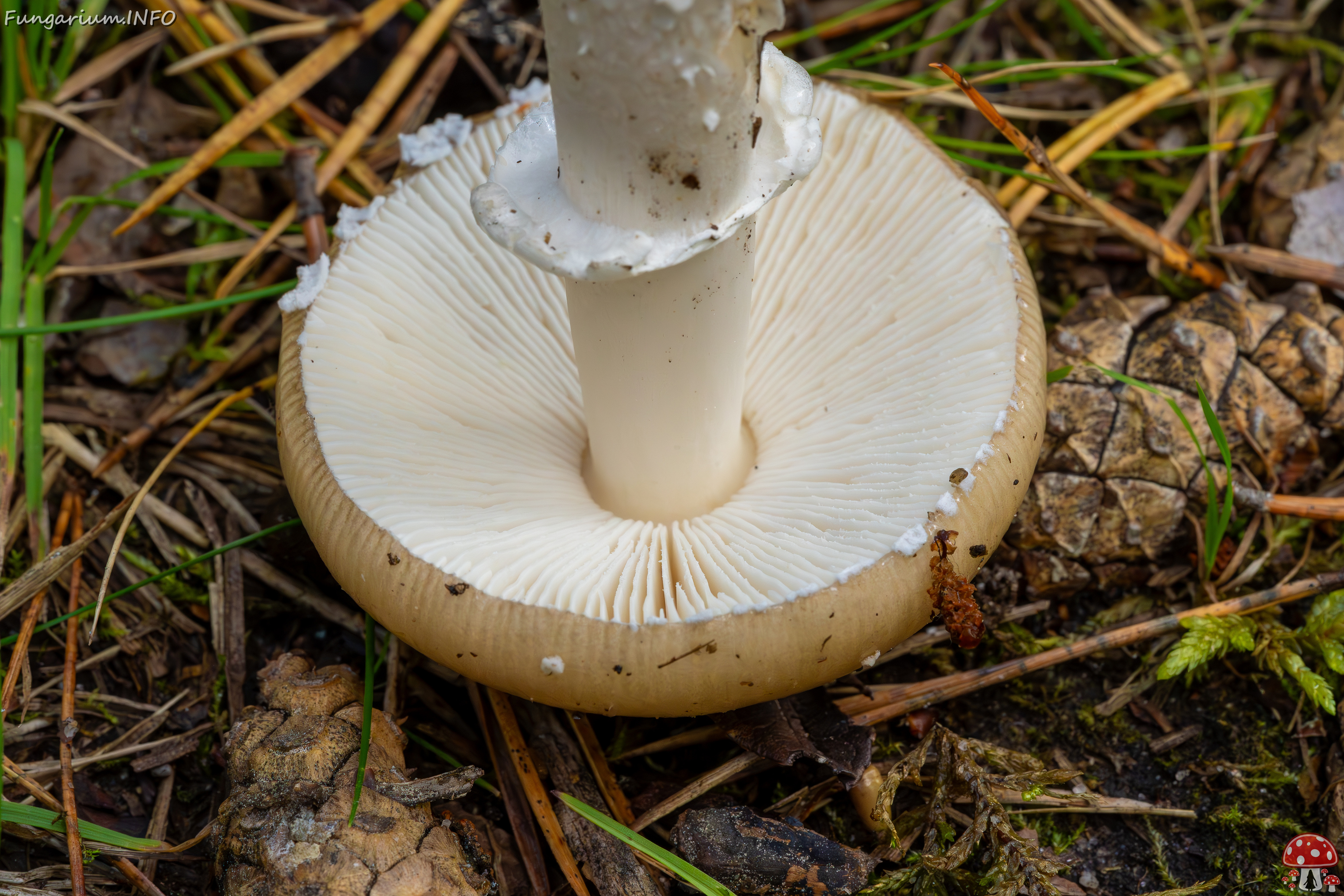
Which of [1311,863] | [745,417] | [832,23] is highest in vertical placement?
[832,23]

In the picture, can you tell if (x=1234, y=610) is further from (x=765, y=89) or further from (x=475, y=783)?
(x=475, y=783)

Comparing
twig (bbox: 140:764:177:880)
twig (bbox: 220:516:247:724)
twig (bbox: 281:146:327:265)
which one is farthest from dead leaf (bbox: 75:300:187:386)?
twig (bbox: 140:764:177:880)

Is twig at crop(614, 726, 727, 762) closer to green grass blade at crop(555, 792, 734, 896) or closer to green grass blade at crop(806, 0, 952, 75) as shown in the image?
green grass blade at crop(555, 792, 734, 896)

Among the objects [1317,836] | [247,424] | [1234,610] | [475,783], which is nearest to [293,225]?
[247,424]

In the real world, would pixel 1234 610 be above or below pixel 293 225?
below

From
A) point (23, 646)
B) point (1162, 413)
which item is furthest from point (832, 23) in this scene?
point (23, 646)

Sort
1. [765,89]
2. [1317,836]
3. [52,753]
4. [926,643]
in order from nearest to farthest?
[765,89], [1317,836], [52,753], [926,643]

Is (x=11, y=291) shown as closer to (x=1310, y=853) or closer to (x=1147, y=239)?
(x=1147, y=239)
